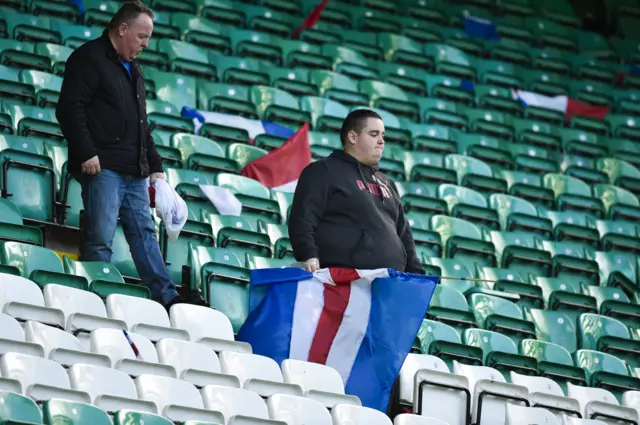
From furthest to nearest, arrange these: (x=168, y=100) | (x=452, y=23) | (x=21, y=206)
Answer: (x=452, y=23), (x=168, y=100), (x=21, y=206)

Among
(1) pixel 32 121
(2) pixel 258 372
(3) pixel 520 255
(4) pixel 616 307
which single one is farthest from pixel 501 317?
(1) pixel 32 121

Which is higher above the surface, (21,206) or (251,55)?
(251,55)

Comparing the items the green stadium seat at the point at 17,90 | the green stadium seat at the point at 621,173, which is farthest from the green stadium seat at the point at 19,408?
the green stadium seat at the point at 621,173

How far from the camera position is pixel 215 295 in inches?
338

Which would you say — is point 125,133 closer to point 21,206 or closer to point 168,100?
point 21,206

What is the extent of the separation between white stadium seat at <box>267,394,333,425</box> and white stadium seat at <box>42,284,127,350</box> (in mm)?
985

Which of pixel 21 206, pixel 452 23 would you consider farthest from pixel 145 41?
pixel 452 23

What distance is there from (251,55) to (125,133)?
5.73 m

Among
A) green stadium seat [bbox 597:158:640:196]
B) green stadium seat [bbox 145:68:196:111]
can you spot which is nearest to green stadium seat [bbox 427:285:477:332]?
green stadium seat [bbox 145:68:196:111]

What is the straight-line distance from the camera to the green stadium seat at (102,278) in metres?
7.69

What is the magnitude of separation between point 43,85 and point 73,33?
1.58 meters

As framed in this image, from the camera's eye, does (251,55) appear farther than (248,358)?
Yes

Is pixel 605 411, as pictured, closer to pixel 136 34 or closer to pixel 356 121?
pixel 356 121

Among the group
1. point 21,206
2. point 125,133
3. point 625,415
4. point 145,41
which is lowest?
point 625,415
